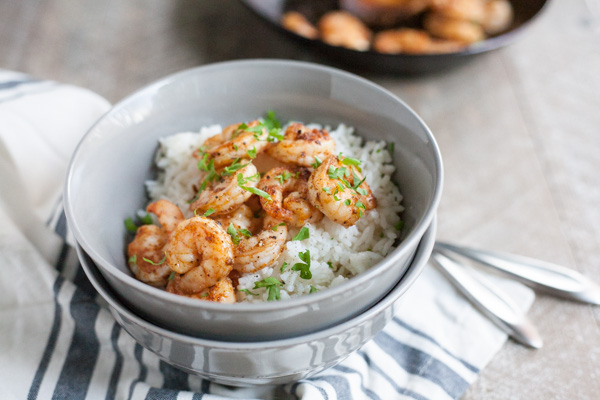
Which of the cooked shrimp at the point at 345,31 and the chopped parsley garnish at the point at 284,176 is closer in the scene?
the chopped parsley garnish at the point at 284,176

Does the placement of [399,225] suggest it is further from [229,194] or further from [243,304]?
[243,304]

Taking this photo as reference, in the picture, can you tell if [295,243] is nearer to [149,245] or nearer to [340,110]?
[149,245]

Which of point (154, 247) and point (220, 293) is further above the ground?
point (220, 293)

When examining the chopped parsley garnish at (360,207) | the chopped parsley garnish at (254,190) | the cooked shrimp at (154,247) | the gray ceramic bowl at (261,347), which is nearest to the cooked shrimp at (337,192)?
the chopped parsley garnish at (360,207)

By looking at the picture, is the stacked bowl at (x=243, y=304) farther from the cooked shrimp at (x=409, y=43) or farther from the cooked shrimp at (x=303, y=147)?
the cooked shrimp at (x=409, y=43)

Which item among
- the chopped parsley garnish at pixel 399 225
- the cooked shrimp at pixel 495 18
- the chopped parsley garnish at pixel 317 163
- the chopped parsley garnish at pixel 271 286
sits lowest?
the chopped parsley garnish at pixel 271 286

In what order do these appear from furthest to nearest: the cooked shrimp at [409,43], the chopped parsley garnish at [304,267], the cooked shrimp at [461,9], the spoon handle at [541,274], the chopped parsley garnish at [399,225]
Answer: the cooked shrimp at [461,9]
the cooked shrimp at [409,43]
the spoon handle at [541,274]
the chopped parsley garnish at [399,225]
the chopped parsley garnish at [304,267]

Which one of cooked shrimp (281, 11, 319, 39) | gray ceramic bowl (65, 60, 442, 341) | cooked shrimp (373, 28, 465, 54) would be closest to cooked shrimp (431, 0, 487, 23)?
cooked shrimp (373, 28, 465, 54)

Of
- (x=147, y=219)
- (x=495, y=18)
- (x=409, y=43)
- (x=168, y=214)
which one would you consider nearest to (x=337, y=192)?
(x=168, y=214)

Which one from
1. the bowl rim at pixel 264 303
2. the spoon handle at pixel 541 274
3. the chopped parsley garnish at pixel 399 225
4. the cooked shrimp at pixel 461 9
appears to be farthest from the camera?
the cooked shrimp at pixel 461 9
